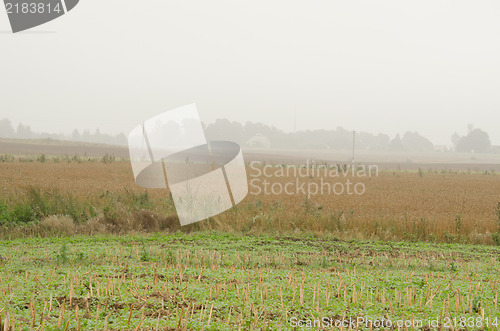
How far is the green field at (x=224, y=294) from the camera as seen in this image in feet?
12.9

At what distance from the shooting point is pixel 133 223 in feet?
40.8

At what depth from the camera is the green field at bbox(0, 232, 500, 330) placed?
3932 mm

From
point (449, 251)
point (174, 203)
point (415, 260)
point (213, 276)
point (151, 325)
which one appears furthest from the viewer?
point (174, 203)

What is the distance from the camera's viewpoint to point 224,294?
4.80m

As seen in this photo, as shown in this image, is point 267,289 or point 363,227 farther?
point 363,227

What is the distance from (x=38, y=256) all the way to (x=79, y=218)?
15.7 feet

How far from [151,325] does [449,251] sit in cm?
806

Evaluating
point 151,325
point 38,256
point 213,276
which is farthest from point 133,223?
point 151,325

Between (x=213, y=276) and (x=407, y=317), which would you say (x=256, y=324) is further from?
(x=213, y=276)

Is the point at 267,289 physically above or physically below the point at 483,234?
above

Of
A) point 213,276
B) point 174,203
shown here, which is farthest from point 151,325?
point 174,203

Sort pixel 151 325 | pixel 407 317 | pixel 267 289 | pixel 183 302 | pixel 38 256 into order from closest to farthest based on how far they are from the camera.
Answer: pixel 151 325
pixel 407 317
pixel 183 302
pixel 267 289
pixel 38 256

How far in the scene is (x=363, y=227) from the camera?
40.8 ft

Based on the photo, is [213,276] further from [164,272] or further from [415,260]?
[415,260]
